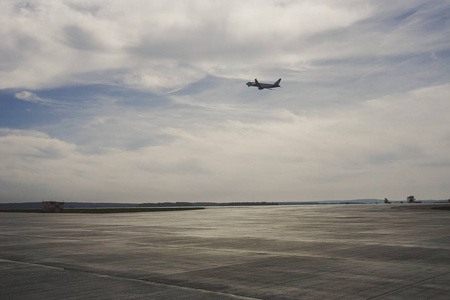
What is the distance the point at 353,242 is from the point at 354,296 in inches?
370

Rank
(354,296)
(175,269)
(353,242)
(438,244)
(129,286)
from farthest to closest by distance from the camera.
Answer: (353,242) < (438,244) < (175,269) < (129,286) < (354,296)

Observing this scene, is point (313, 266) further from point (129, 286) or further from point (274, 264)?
point (129, 286)

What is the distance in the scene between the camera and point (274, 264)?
11727 millimetres

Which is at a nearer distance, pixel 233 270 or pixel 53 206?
pixel 233 270

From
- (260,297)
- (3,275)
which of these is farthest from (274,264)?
(3,275)

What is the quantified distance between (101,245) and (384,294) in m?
12.6

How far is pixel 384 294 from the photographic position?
8000 millimetres

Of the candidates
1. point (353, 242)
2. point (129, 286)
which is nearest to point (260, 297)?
point (129, 286)

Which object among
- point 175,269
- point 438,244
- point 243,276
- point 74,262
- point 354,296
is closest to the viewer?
point 354,296

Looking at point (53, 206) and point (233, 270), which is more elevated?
point (53, 206)

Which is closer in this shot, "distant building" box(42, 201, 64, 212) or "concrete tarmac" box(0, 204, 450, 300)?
"concrete tarmac" box(0, 204, 450, 300)

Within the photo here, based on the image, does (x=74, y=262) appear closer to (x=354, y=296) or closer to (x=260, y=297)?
(x=260, y=297)

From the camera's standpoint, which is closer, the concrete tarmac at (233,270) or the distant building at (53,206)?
the concrete tarmac at (233,270)

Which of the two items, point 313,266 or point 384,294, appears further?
point 313,266
